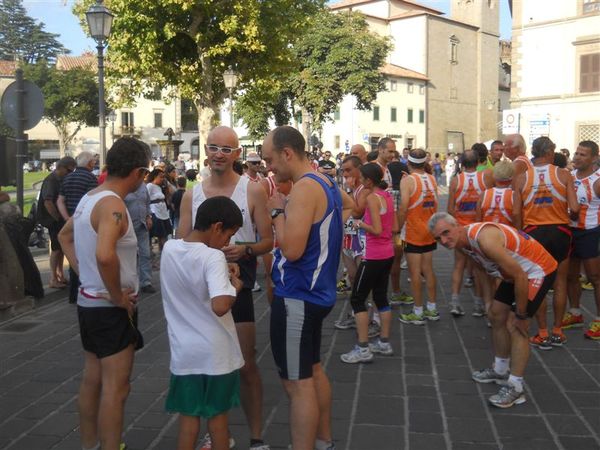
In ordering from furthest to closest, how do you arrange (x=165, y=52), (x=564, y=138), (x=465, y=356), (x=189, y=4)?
(x=564, y=138), (x=165, y=52), (x=189, y=4), (x=465, y=356)

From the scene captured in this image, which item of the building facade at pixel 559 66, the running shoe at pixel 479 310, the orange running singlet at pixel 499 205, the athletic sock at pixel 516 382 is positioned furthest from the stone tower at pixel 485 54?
the athletic sock at pixel 516 382

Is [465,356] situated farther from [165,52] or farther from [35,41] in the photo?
[35,41]

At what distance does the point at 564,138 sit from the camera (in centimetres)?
3700

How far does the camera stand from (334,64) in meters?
45.9

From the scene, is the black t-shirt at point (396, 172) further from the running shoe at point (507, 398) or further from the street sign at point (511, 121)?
the street sign at point (511, 121)

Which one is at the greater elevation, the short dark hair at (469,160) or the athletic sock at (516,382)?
the short dark hair at (469,160)

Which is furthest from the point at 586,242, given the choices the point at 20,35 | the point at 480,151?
the point at 20,35

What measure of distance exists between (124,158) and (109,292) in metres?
0.70

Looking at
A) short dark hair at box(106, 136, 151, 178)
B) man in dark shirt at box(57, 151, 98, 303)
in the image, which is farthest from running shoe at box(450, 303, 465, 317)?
short dark hair at box(106, 136, 151, 178)

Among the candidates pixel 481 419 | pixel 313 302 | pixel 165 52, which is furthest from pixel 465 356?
pixel 165 52

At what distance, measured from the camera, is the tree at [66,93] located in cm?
6241

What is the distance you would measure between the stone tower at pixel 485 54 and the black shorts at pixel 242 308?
234 feet

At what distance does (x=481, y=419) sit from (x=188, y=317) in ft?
7.61

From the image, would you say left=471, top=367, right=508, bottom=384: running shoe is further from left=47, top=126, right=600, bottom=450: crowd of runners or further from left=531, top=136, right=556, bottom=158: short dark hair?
left=531, top=136, right=556, bottom=158: short dark hair
